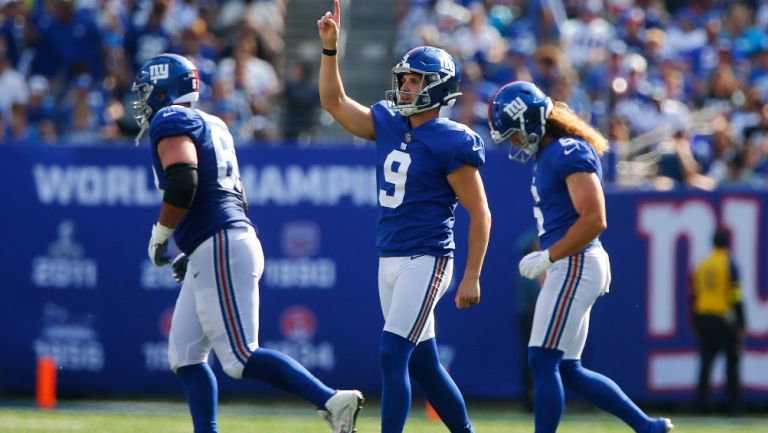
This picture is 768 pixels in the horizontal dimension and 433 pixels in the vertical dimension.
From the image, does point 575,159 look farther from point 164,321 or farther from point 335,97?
point 164,321

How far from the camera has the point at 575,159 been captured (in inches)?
246

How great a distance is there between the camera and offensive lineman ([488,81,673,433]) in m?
6.16

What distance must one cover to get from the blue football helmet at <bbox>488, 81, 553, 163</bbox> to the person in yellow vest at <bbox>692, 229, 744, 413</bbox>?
4422 mm

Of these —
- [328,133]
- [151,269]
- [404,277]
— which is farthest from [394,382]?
[328,133]

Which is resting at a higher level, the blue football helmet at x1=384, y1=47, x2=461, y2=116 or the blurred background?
the blue football helmet at x1=384, y1=47, x2=461, y2=116

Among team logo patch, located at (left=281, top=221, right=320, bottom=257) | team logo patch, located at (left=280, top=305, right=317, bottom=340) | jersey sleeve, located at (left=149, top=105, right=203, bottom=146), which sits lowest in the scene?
team logo patch, located at (left=280, top=305, right=317, bottom=340)

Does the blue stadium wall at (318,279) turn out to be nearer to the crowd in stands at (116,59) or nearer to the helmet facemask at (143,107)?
the crowd in stands at (116,59)

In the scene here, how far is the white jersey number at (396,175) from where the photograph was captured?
19.9 feet

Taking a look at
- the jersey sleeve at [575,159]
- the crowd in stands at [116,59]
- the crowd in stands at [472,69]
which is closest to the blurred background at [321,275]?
the crowd in stands at [472,69]

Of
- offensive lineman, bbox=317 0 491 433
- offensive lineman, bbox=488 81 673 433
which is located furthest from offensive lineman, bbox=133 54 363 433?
offensive lineman, bbox=488 81 673 433

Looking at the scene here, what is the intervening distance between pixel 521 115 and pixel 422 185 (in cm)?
68

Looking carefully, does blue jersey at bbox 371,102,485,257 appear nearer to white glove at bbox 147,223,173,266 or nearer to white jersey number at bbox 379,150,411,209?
white jersey number at bbox 379,150,411,209

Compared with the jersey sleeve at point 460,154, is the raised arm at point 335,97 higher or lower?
higher

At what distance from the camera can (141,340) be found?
423 inches
